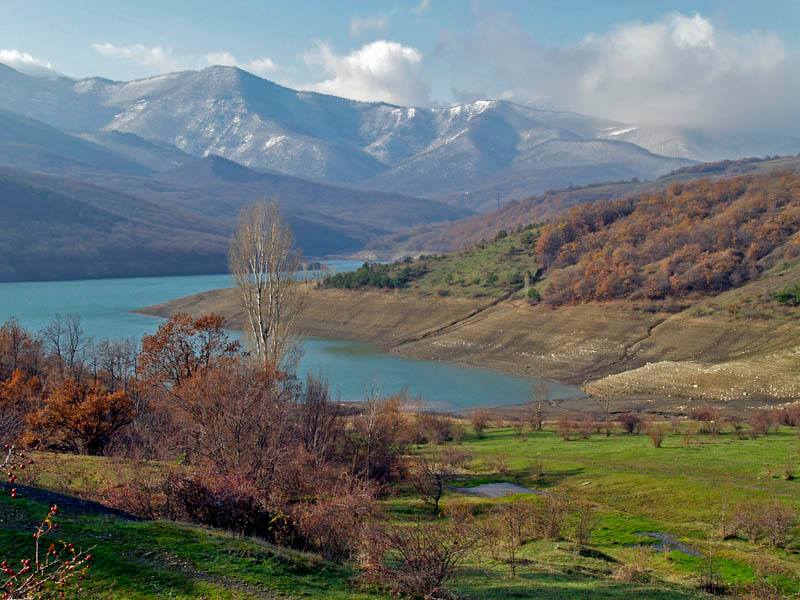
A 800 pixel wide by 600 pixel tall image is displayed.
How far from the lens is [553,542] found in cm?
1734

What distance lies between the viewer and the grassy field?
1014 centimetres

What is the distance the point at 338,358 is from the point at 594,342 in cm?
2460

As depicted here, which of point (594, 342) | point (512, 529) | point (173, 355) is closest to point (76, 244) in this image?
point (594, 342)

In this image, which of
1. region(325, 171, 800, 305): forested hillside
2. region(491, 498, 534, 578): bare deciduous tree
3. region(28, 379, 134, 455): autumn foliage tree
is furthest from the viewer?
region(325, 171, 800, 305): forested hillside

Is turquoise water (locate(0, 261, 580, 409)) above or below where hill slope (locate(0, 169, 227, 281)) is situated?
below

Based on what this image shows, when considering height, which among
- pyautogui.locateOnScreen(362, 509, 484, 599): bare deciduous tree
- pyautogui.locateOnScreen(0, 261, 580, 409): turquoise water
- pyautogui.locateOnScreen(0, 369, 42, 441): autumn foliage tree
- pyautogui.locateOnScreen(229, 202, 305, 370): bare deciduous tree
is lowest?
pyautogui.locateOnScreen(0, 261, 580, 409): turquoise water

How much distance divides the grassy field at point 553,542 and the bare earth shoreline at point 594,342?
20.0 m

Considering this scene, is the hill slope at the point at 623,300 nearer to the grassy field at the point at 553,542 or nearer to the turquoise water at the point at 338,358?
the turquoise water at the point at 338,358

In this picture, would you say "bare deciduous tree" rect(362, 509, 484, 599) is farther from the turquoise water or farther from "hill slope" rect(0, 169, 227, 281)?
"hill slope" rect(0, 169, 227, 281)

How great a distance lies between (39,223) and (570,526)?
182 m

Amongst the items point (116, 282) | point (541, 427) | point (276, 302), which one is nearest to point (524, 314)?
point (541, 427)

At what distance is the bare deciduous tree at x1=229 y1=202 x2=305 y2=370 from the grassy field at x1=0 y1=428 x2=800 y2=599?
27.6 ft

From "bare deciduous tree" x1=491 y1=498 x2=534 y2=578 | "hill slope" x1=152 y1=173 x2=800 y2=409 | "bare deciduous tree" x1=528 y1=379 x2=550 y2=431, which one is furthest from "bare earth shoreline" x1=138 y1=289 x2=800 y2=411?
"bare deciduous tree" x1=491 y1=498 x2=534 y2=578

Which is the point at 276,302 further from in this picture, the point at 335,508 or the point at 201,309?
the point at 201,309
